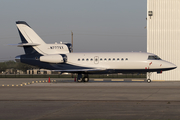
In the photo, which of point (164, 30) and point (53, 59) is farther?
A: point (164, 30)

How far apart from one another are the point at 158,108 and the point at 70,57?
2229 cm

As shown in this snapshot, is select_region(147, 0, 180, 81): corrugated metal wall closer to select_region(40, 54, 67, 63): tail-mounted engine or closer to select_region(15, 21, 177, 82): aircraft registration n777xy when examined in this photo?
select_region(15, 21, 177, 82): aircraft registration n777xy

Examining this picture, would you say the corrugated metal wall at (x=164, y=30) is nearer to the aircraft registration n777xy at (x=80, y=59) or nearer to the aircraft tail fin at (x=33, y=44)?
the aircraft registration n777xy at (x=80, y=59)

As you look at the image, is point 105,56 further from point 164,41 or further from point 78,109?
point 78,109

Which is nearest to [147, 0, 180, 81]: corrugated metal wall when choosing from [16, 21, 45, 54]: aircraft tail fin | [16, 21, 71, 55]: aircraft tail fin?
[16, 21, 71, 55]: aircraft tail fin

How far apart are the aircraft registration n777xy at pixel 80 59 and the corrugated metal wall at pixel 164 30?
8039mm

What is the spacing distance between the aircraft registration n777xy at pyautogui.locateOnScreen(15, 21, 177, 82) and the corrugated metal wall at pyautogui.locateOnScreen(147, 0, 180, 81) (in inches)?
316

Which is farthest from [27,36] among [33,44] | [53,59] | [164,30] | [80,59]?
[164,30]

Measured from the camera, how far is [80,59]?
112 ft

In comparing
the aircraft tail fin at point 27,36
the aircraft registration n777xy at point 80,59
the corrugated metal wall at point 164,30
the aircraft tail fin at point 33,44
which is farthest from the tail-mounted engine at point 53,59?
the corrugated metal wall at point 164,30

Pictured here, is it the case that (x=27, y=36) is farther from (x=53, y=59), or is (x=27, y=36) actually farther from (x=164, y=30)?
(x=164, y=30)

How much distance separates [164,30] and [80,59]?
1589 centimetres

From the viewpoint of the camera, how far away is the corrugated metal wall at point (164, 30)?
1607 inches

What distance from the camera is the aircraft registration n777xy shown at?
108 feet
